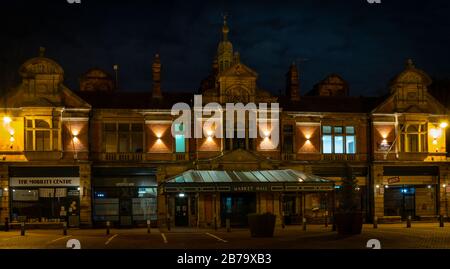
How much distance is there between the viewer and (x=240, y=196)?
45531 millimetres

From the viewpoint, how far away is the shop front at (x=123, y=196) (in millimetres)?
45250

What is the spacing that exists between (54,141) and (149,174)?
659cm

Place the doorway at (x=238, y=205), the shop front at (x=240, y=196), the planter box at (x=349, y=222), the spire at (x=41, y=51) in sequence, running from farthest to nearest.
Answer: the doorway at (x=238, y=205)
the spire at (x=41, y=51)
the shop front at (x=240, y=196)
the planter box at (x=349, y=222)

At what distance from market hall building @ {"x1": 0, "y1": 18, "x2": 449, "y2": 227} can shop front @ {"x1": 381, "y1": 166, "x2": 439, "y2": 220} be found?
0.07 metres

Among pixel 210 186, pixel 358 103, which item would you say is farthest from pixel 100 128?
pixel 358 103

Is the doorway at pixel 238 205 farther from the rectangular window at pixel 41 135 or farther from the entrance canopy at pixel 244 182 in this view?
the rectangular window at pixel 41 135

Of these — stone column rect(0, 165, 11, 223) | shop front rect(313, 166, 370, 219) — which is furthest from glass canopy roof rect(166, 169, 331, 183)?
stone column rect(0, 165, 11, 223)

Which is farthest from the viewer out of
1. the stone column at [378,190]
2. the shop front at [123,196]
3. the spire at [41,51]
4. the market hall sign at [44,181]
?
the stone column at [378,190]

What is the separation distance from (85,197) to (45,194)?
8.52ft

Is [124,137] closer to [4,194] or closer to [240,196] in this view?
[4,194]

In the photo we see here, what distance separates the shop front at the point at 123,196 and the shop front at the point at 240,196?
1.68 metres

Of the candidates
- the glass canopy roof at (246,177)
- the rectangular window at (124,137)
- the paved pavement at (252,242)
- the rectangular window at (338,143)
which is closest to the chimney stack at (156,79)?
the rectangular window at (124,137)

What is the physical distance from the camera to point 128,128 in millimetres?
45844
